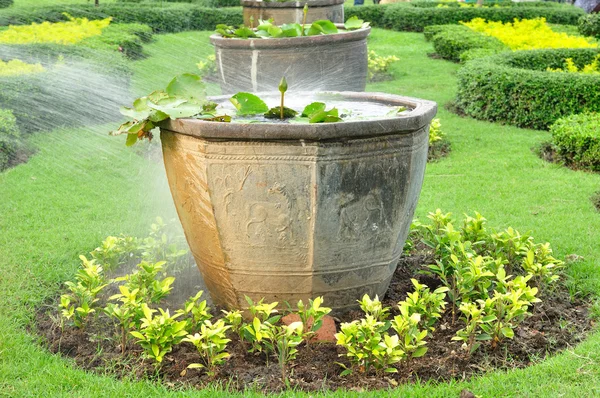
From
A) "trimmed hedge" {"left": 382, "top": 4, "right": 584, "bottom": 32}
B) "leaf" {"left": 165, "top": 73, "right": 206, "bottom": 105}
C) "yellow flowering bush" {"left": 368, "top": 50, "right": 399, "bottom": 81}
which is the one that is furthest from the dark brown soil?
"trimmed hedge" {"left": 382, "top": 4, "right": 584, "bottom": 32}

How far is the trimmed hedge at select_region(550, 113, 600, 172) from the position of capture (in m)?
6.64

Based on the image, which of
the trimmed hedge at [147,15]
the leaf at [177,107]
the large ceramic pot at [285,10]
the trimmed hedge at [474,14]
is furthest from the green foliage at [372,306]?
the trimmed hedge at [474,14]

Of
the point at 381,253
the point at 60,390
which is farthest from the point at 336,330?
the point at 60,390

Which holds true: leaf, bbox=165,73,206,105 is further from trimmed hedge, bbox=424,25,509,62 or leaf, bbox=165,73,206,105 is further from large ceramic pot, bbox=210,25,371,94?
trimmed hedge, bbox=424,25,509,62

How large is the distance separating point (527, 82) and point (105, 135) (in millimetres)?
4735

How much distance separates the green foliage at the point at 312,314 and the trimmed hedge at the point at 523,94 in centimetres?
592

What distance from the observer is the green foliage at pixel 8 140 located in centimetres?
679

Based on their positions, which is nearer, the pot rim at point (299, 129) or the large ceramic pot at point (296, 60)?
the pot rim at point (299, 129)

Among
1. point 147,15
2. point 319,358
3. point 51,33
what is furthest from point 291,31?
point 147,15

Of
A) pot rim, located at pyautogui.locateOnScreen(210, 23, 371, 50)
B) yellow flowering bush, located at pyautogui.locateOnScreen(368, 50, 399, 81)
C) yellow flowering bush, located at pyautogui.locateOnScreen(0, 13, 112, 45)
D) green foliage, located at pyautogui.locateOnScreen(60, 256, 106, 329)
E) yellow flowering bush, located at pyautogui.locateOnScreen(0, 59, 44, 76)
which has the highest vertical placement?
pot rim, located at pyautogui.locateOnScreen(210, 23, 371, 50)

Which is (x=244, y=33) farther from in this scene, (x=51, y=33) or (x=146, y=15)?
(x=146, y=15)

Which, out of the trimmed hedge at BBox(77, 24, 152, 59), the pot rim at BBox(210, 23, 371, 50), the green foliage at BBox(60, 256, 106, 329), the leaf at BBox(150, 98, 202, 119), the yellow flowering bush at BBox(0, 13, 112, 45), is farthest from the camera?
the trimmed hedge at BBox(77, 24, 152, 59)

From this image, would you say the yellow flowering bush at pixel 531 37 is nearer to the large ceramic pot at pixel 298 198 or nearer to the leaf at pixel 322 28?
the leaf at pixel 322 28

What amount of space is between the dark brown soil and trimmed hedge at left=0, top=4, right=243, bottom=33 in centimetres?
1287
